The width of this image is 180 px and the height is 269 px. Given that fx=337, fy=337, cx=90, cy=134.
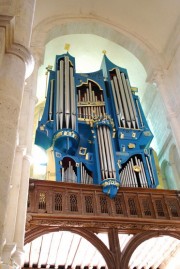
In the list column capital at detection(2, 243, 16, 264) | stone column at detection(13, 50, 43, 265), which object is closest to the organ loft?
stone column at detection(13, 50, 43, 265)

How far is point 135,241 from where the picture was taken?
736 centimetres

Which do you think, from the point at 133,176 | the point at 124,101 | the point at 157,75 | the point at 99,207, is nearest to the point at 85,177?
the point at 99,207

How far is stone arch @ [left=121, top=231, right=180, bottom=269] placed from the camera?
6.96m

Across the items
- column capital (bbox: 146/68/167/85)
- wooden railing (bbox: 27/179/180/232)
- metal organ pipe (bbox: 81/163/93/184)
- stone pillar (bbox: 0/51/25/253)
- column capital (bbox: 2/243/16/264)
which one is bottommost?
column capital (bbox: 2/243/16/264)

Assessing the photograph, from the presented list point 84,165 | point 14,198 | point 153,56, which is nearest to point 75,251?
point 84,165

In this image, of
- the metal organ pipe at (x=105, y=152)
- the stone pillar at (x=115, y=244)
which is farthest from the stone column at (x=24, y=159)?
the stone pillar at (x=115, y=244)

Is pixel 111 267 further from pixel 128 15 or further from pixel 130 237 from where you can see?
pixel 128 15

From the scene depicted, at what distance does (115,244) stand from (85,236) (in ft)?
2.16

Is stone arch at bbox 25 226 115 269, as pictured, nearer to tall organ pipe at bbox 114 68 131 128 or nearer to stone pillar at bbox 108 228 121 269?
stone pillar at bbox 108 228 121 269

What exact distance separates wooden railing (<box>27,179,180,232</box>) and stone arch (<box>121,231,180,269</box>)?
0.12 metres

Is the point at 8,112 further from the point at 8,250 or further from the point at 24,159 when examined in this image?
the point at 24,159

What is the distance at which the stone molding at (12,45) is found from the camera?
4367mm

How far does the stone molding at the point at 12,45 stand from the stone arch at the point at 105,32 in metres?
7.27

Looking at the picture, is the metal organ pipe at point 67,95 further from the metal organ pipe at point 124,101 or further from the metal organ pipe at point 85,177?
the metal organ pipe at point 124,101
